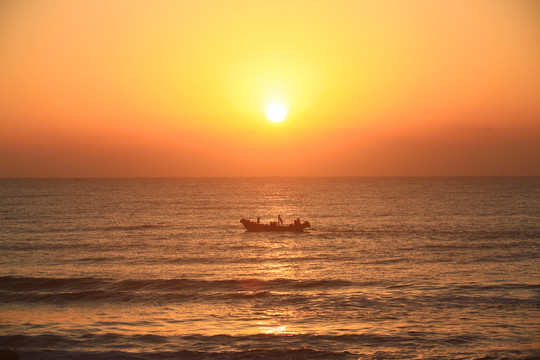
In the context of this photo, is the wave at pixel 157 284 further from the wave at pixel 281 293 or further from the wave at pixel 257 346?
the wave at pixel 257 346

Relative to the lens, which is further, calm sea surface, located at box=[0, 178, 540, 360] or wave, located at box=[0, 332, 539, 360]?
calm sea surface, located at box=[0, 178, 540, 360]

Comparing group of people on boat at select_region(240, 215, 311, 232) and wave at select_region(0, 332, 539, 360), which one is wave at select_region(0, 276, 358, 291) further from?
group of people on boat at select_region(240, 215, 311, 232)

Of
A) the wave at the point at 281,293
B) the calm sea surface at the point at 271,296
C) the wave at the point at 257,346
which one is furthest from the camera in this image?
the wave at the point at 281,293

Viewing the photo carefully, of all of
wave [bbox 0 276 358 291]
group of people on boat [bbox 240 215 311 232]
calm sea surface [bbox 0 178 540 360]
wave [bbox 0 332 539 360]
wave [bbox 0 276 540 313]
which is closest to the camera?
wave [bbox 0 332 539 360]

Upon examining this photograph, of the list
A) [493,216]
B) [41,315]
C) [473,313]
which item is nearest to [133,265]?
[41,315]

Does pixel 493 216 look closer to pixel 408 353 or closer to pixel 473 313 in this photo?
pixel 473 313

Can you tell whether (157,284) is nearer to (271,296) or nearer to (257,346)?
(271,296)

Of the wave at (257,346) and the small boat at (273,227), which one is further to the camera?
the small boat at (273,227)

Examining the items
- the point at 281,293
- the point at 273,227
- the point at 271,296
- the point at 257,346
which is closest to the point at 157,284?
the point at 271,296

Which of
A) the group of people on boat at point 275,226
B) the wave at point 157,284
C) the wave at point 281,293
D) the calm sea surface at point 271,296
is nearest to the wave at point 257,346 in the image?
the calm sea surface at point 271,296

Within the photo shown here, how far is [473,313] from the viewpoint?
22562 mm

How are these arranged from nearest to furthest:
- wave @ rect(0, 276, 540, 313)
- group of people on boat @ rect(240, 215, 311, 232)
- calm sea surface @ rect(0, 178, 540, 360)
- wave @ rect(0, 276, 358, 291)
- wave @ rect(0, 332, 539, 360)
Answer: wave @ rect(0, 332, 539, 360)
calm sea surface @ rect(0, 178, 540, 360)
wave @ rect(0, 276, 540, 313)
wave @ rect(0, 276, 358, 291)
group of people on boat @ rect(240, 215, 311, 232)

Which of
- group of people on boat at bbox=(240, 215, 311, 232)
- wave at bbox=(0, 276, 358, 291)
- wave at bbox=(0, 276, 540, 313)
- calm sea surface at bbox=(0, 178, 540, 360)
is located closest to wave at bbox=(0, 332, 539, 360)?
calm sea surface at bbox=(0, 178, 540, 360)

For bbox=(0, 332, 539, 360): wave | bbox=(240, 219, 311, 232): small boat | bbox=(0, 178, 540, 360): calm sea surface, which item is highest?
bbox=(240, 219, 311, 232): small boat
